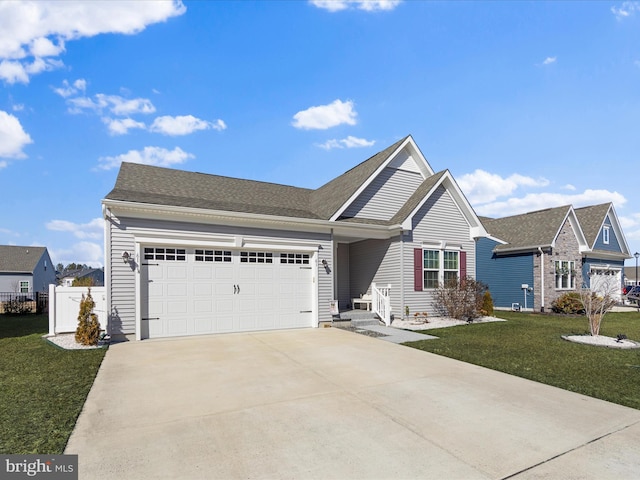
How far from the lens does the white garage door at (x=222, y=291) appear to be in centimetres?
966

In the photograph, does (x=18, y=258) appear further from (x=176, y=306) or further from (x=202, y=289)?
(x=202, y=289)

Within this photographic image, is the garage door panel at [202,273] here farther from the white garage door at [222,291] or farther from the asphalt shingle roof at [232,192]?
the asphalt shingle roof at [232,192]

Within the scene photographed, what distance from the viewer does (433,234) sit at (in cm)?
1391

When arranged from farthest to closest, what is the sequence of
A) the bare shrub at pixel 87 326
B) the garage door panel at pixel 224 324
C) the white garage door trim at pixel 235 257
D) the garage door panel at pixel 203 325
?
the garage door panel at pixel 224 324
the garage door panel at pixel 203 325
the white garage door trim at pixel 235 257
the bare shrub at pixel 87 326

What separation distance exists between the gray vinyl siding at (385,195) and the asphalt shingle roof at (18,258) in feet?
128

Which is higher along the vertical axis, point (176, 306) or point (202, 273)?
point (202, 273)

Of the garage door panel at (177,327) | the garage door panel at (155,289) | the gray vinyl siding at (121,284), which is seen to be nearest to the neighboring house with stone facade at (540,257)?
the garage door panel at (177,327)

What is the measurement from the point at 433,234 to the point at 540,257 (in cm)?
751

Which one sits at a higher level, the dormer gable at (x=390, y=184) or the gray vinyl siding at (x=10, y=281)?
the dormer gable at (x=390, y=184)

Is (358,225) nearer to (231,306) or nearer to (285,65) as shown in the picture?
(231,306)

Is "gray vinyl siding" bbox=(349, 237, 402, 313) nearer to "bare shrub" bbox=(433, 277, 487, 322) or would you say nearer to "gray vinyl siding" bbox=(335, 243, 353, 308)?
"gray vinyl siding" bbox=(335, 243, 353, 308)

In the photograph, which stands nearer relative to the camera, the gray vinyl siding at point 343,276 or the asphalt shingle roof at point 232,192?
the asphalt shingle roof at point 232,192

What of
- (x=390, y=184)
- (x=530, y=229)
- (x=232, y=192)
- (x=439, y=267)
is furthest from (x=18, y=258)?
(x=530, y=229)

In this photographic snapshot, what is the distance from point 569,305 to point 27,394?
1949 cm
